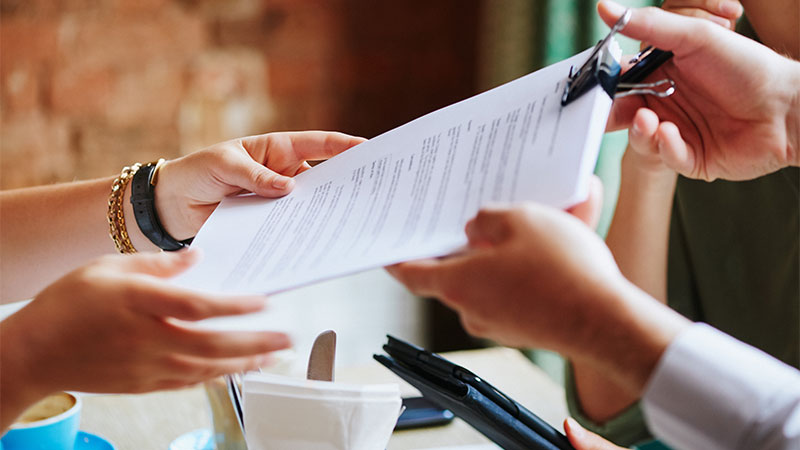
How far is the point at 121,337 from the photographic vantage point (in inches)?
17.8

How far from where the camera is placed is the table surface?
83 centimetres

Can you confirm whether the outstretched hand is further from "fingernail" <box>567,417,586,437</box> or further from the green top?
the green top

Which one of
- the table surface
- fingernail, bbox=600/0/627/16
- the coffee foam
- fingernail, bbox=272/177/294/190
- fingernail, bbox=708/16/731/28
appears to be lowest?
the table surface

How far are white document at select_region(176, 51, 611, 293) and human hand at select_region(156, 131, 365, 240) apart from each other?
7cm

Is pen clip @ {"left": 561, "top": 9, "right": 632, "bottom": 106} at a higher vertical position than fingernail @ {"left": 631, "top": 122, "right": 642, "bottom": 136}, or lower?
higher

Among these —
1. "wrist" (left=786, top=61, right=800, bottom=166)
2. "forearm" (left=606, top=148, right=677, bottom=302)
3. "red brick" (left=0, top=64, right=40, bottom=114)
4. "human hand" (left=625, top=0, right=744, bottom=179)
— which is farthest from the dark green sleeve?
"red brick" (left=0, top=64, right=40, bottom=114)

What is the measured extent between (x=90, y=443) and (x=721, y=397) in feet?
1.99

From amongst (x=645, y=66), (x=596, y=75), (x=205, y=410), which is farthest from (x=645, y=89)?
(x=205, y=410)

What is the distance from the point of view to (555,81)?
62 centimetres

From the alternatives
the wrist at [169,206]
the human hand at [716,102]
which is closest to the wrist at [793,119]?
the human hand at [716,102]

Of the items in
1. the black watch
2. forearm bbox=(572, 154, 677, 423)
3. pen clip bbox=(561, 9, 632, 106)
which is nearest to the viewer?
pen clip bbox=(561, 9, 632, 106)

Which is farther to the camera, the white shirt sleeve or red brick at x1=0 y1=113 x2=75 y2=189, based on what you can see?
red brick at x1=0 y1=113 x2=75 y2=189

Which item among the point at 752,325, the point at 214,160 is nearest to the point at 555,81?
the point at 214,160

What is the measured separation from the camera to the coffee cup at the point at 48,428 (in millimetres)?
628
